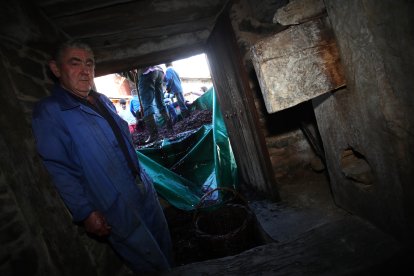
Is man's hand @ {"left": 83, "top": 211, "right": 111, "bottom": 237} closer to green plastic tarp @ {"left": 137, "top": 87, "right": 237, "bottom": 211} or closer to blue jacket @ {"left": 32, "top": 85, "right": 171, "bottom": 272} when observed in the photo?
blue jacket @ {"left": 32, "top": 85, "right": 171, "bottom": 272}

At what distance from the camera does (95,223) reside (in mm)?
1812

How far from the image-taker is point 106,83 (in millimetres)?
14281

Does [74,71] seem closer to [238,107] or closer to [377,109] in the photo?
[238,107]

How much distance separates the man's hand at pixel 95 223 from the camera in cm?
181

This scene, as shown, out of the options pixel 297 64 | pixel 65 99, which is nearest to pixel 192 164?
pixel 65 99

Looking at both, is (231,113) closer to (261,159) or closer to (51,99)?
(261,159)


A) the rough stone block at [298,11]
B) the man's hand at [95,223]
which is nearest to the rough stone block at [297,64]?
the rough stone block at [298,11]

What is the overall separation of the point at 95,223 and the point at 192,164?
2.89m

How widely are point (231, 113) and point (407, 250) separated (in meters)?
2.44

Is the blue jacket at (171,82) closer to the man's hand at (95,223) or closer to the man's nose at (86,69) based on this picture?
the man's nose at (86,69)

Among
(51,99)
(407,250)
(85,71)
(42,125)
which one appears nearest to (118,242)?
(42,125)

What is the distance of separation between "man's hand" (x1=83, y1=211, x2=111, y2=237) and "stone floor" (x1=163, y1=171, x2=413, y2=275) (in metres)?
0.63

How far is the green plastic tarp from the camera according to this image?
154 inches

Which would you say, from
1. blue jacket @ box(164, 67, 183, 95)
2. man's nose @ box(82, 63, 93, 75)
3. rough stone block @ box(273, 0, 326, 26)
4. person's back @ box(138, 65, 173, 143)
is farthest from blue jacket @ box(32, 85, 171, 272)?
blue jacket @ box(164, 67, 183, 95)
